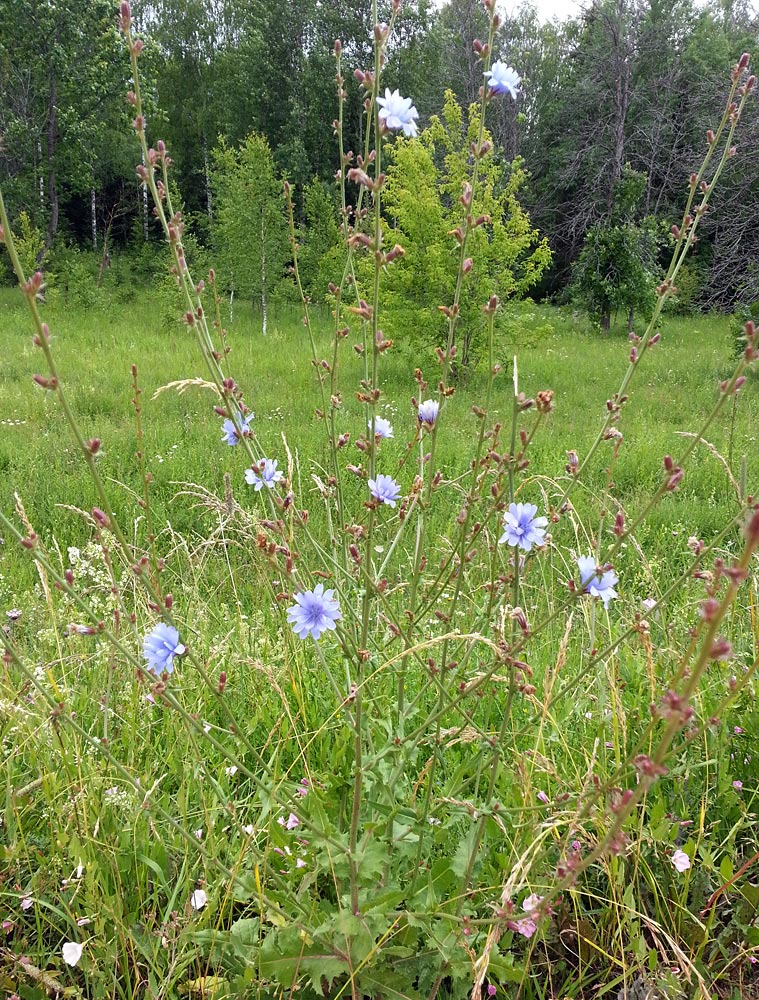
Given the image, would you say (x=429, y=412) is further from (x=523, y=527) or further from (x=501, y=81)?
(x=501, y=81)

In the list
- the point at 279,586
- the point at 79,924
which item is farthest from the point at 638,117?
the point at 79,924

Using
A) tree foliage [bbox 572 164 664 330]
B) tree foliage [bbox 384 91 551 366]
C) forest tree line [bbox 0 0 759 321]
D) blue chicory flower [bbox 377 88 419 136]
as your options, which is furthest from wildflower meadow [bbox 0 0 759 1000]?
forest tree line [bbox 0 0 759 321]

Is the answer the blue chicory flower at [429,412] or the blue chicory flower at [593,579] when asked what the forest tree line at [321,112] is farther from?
the blue chicory flower at [593,579]

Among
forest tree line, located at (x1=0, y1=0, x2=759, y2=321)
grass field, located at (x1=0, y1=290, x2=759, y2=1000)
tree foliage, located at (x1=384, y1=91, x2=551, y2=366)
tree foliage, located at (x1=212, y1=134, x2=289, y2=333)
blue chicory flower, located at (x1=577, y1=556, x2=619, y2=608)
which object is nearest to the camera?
blue chicory flower, located at (x1=577, y1=556, x2=619, y2=608)

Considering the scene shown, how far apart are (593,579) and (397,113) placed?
891 mm

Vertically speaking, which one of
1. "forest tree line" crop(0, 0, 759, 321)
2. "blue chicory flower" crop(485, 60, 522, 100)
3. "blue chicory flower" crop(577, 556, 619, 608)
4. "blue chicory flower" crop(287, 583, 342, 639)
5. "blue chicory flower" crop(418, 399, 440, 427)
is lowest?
"blue chicory flower" crop(287, 583, 342, 639)

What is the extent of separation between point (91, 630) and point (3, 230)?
0.59 metres

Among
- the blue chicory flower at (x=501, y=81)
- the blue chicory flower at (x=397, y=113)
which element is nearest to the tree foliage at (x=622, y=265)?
the blue chicory flower at (x=501, y=81)

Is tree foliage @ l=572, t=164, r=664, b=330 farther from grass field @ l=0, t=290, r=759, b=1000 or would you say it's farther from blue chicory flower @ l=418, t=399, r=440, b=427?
blue chicory flower @ l=418, t=399, r=440, b=427

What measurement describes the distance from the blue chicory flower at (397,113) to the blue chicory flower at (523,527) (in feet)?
2.25

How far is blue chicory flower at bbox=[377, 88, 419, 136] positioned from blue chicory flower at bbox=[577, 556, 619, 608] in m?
0.81

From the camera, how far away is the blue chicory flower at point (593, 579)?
1.13 m

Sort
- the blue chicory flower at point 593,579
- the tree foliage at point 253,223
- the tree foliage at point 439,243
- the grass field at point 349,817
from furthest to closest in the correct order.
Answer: the tree foliage at point 253,223
the tree foliage at point 439,243
the grass field at point 349,817
the blue chicory flower at point 593,579

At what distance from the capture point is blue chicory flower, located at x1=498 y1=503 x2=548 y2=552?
1.22m
